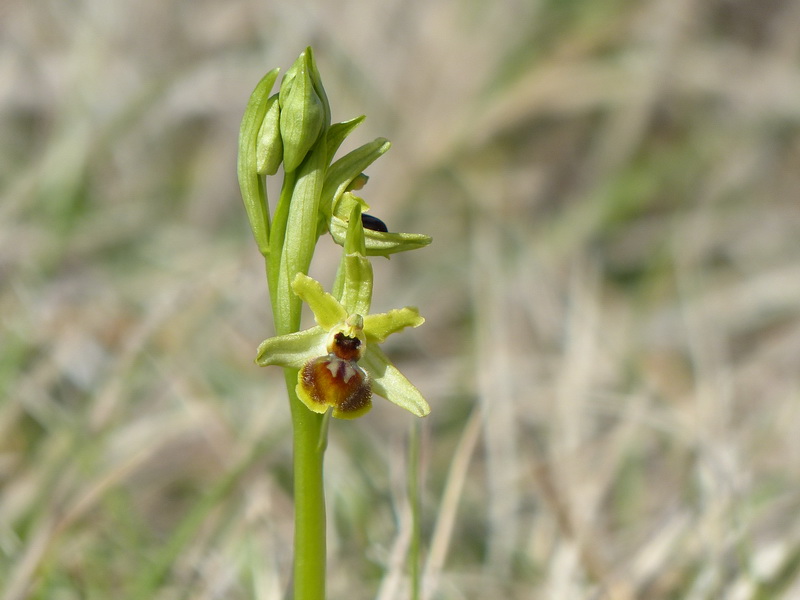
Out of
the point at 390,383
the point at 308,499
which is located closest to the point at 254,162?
the point at 390,383

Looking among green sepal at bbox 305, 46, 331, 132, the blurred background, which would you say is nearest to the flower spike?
green sepal at bbox 305, 46, 331, 132

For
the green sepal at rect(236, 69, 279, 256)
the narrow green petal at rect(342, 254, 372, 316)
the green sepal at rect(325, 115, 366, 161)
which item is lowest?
the narrow green petal at rect(342, 254, 372, 316)

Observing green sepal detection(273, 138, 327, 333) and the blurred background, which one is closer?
green sepal detection(273, 138, 327, 333)

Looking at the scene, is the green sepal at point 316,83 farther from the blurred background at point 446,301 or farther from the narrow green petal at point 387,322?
the blurred background at point 446,301

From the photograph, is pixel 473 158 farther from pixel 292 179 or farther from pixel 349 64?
pixel 292 179

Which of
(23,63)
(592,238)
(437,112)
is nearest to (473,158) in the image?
(437,112)

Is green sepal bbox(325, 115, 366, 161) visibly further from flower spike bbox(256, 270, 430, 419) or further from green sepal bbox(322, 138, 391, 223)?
flower spike bbox(256, 270, 430, 419)
